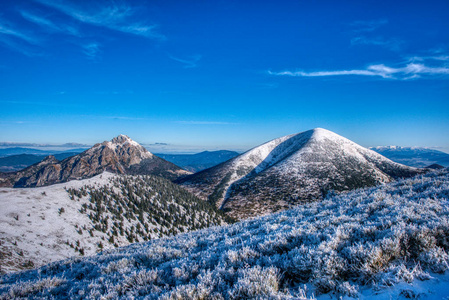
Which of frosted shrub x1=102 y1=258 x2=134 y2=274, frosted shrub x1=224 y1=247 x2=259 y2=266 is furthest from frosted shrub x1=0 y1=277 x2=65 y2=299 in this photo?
frosted shrub x1=224 y1=247 x2=259 y2=266

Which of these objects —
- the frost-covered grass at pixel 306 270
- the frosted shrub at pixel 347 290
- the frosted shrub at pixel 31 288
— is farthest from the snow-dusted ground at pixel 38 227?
the frosted shrub at pixel 347 290

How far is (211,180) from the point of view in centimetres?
11106

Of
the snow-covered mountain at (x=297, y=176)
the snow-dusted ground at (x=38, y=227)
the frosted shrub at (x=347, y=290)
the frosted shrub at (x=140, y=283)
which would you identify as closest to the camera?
the frosted shrub at (x=347, y=290)

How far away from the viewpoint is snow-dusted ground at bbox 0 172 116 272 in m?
21.0

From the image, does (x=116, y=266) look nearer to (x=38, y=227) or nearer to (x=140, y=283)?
(x=140, y=283)

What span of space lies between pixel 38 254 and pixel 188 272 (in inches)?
1027

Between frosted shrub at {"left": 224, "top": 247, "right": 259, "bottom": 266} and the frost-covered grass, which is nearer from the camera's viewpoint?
the frost-covered grass

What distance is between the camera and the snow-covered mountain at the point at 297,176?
76.4 meters

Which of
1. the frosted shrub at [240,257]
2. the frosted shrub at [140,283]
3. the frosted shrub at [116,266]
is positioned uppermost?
the frosted shrub at [240,257]

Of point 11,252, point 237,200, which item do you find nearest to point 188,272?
point 11,252

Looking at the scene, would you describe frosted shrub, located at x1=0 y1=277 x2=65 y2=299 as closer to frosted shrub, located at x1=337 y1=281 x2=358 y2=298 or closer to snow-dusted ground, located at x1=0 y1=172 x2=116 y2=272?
frosted shrub, located at x1=337 y1=281 x2=358 y2=298

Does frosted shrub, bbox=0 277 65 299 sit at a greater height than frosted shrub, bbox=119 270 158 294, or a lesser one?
lesser

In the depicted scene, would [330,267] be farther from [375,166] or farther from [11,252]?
[375,166]

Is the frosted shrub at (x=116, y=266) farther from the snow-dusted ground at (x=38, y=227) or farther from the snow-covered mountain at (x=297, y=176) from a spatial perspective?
the snow-covered mountain at (x=297, y=176)
